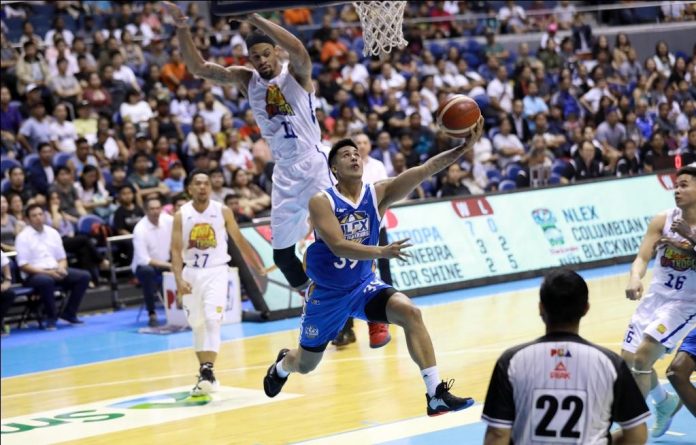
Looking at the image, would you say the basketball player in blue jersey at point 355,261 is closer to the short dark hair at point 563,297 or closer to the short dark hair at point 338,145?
the short dark hair at point 338,145

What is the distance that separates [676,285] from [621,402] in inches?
131

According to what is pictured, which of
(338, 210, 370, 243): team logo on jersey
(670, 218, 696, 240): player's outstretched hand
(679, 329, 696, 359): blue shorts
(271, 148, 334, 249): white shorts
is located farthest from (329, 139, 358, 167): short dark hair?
(679, 329, 696, 359): blue shorts

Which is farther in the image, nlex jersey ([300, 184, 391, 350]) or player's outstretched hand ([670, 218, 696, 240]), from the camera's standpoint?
nlex jersey ([300, 184, 391, 350])

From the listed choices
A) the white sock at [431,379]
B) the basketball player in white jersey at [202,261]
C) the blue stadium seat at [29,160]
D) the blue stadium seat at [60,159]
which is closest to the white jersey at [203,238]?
the basketball player in white jersey at [202,261]

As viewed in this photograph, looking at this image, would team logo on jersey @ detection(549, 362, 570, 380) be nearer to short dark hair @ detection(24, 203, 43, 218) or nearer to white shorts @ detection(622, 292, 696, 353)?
white shorts @ detection(622, 292, 696, 353)

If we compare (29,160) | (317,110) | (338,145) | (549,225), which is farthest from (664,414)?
(317,110)

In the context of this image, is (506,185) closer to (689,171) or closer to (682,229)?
(689,171)

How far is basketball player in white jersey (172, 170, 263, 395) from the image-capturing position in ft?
35.3

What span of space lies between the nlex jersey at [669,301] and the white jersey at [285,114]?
3.01 metres

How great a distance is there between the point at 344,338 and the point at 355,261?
5082 mm

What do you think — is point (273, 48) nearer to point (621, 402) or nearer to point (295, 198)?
point (295, 198)

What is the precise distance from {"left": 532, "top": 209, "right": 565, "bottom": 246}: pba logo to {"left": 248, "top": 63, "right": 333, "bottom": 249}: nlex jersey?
8.06 m

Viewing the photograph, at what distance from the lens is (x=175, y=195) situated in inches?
627

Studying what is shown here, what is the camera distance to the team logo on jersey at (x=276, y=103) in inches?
361
